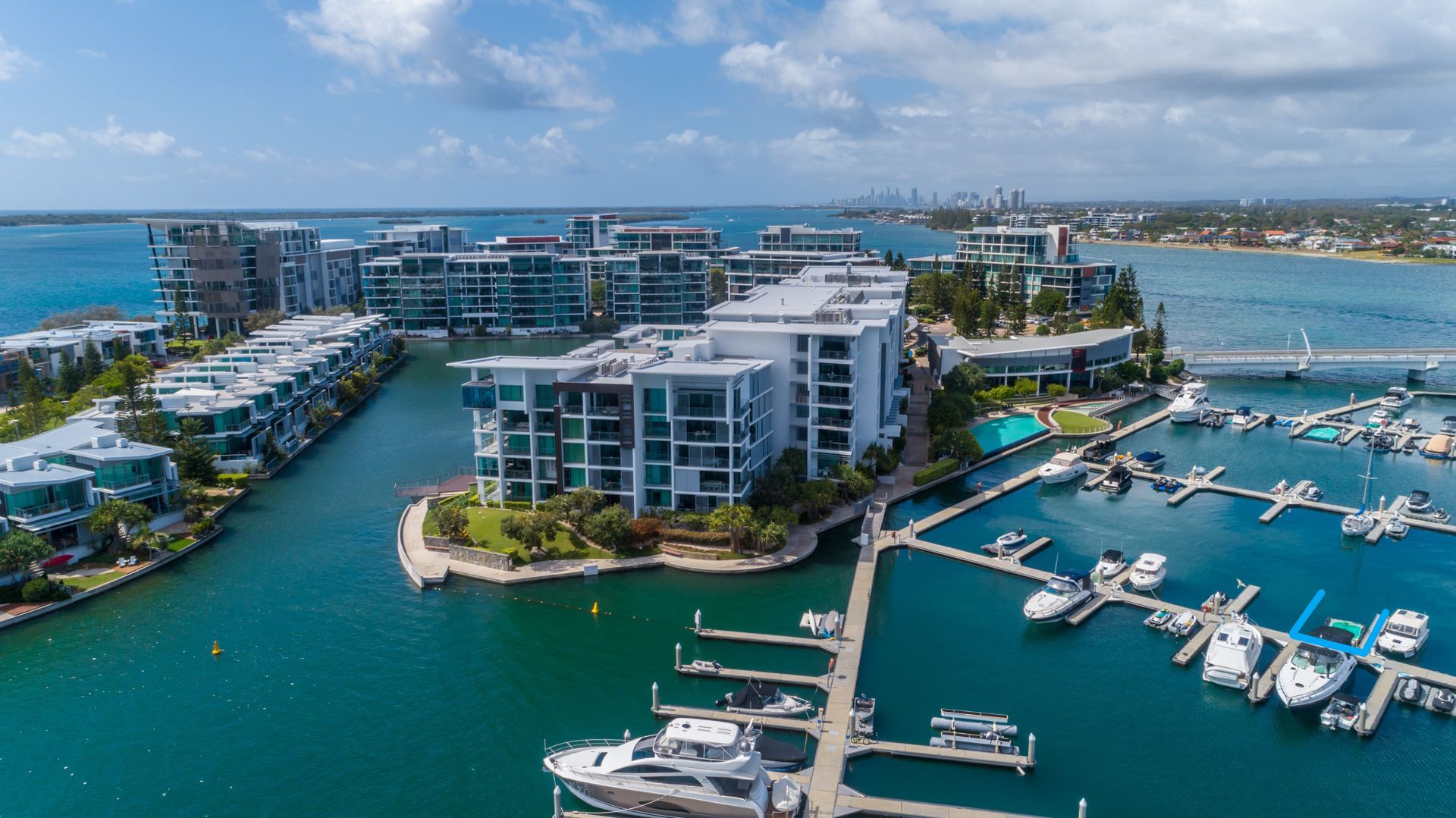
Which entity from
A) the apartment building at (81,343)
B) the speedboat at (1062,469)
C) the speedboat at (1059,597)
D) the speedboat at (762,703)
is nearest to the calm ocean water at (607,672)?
the speedboat at (1059,597)

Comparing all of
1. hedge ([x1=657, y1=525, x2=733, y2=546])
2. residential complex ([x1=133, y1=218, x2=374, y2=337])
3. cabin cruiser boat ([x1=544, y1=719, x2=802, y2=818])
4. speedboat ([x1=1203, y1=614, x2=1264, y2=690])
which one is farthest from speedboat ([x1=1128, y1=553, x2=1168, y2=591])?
residential complex ([x1=133, y1=218, x2=374, y2=337])

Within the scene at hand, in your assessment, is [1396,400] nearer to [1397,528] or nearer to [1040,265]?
[1397,528]

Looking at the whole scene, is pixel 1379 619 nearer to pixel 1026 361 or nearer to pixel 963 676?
pixel 963 676

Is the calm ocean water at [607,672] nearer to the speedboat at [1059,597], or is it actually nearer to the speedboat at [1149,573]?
the speedboat at [1059,597]

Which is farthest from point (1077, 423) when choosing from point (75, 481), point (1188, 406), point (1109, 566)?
point (75, 481)

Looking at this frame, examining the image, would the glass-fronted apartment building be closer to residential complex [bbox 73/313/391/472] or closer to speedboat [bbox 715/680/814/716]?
residential complex [bbox 73/313/391/472]

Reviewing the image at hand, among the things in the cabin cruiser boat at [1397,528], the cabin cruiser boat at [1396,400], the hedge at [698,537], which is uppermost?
the cabin cruiser boat at [1396,400]
